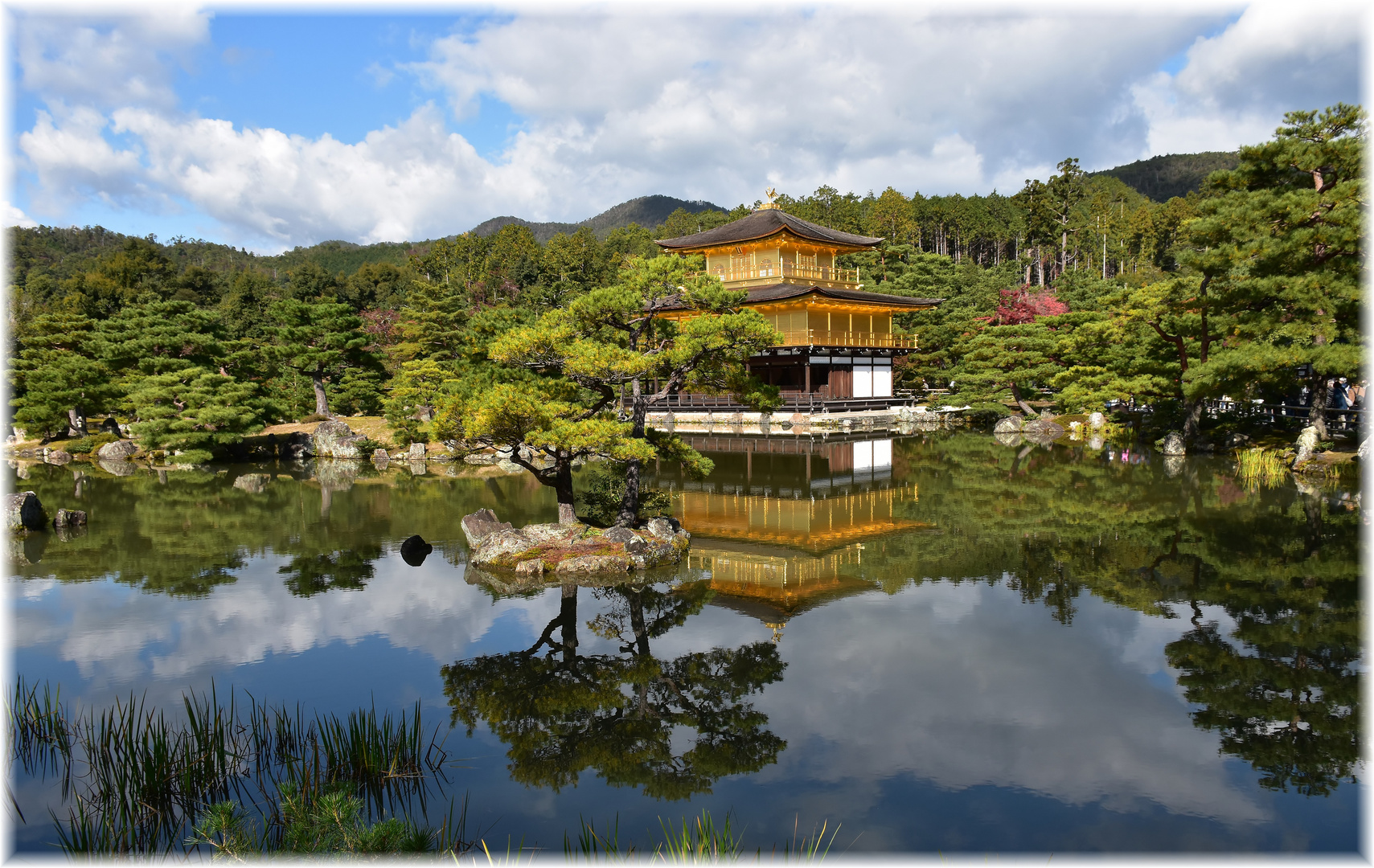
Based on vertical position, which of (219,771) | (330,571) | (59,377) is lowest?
(219,771)

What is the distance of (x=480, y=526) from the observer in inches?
507

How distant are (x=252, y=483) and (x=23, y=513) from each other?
583 cm

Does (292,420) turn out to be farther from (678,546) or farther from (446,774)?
(446,774)

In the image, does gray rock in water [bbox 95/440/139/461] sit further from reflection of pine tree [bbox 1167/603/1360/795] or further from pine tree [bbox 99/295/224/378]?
reflection of pine tree [bbox 1167/603/1360/795]

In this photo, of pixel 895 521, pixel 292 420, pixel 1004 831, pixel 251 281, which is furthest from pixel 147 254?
pixel 1004 831

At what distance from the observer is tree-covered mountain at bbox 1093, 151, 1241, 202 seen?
123562 mm

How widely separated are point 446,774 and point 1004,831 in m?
3.86

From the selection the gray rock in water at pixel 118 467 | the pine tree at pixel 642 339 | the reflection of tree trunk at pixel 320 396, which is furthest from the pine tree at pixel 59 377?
the pine tree at pixel 642 339

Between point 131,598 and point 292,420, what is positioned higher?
point 292,420

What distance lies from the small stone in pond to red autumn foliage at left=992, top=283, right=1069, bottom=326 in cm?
2895

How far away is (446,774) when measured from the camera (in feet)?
19.7

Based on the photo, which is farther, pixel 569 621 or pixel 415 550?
pixel 415 550

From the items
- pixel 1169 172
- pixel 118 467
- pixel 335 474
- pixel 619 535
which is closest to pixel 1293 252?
pixel 619 535

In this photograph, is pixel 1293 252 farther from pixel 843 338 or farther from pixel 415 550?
pixel 415 550
